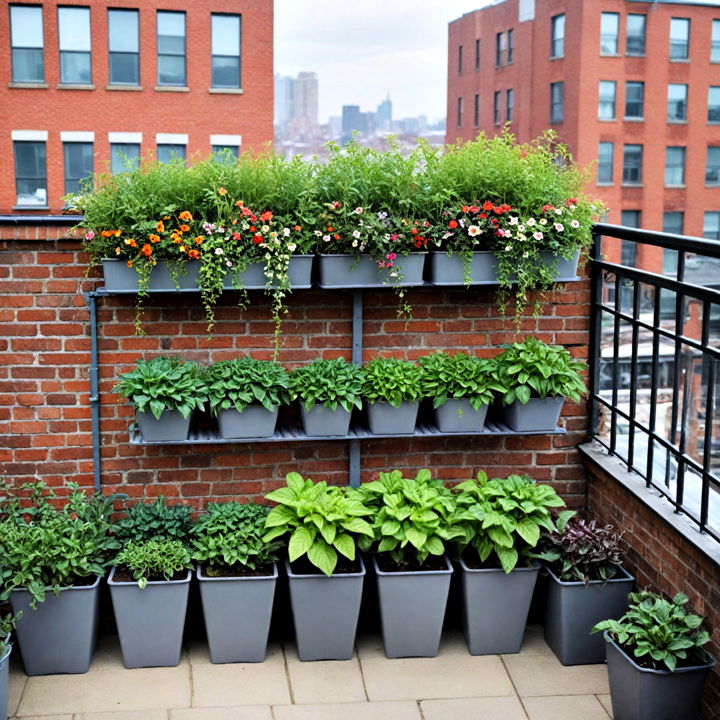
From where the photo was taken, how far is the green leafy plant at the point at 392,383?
3.79 meters

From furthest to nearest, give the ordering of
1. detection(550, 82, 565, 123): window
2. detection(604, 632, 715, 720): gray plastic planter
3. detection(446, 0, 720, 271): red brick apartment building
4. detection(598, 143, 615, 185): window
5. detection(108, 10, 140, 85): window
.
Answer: detection(550, 82, 565, 123): window
detection(598, 143, 615, 185): window
detection(446, 0, 720, 271): red brick apartment building
detection(108, 10, 140, 85): window
detection(604, 632, 715, 720): gray plastic planter

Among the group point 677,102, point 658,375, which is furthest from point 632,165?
point 658,375

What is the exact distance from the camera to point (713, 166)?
53.5 meters

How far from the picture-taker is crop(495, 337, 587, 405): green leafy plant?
12.5 feet

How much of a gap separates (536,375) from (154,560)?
1.59 meters

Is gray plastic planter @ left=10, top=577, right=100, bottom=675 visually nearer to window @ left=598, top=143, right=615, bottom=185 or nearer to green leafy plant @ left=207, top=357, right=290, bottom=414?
green leafy plant @ left=207, top=357, right=290, bottom=414

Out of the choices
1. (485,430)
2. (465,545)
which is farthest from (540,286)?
(465,545)

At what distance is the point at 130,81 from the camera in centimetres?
3475

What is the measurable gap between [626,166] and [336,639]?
50.5m

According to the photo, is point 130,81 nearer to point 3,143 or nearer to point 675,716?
point 3,143

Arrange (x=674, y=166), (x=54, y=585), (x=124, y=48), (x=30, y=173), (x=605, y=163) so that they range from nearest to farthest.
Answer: (x=54, y=585) → (x=30, y=173) → (x=124, y=48) → (x=605, y=163) → (x=674, y=166)

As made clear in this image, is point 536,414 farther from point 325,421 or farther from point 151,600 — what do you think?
point 151,600

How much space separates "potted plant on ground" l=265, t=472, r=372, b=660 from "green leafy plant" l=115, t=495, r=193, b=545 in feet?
1.20

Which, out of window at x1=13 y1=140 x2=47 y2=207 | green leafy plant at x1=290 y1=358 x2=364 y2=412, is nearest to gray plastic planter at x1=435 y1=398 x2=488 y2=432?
green leafy plant at x1=290 y1=358 x2=364 y2=412
